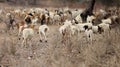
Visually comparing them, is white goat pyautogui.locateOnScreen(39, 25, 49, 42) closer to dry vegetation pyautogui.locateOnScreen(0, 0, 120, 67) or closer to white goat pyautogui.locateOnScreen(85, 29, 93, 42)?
dry vegetation pyautogui.locateOnScreen(0, 0, 120, 67)

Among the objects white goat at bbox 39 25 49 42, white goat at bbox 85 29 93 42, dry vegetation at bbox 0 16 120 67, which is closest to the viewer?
dry vegetation at bbox 0 16 120 67

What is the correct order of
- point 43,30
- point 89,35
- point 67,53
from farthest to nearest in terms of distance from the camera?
point 43,30 → point 89,35 → point 67,53

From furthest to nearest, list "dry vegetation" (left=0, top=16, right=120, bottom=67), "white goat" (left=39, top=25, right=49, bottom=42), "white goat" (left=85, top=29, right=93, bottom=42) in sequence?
"white goat" (left=39, top=25, right=49, bottom=42) < "white goat" (left=85, top=29, right=93, bottom=42) < "dry vegetation" (left=0, top=16, right=120, bottom=67)

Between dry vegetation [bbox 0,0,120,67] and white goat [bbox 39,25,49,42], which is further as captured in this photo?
white goat [bbox 39,25,49,42]

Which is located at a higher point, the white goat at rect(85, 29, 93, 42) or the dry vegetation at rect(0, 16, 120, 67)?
the white goat at rect(85, 29, 93, 42)

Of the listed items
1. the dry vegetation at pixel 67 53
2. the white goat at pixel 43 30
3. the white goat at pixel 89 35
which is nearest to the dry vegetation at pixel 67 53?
the dry vegetation at pixel 67 53

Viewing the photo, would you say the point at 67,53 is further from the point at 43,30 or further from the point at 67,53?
the point at 43,30

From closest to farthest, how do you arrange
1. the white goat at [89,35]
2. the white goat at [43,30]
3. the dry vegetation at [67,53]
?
the dry vegetation at [67,53]
the white goat at [89,35]
the white goat at [43,30]

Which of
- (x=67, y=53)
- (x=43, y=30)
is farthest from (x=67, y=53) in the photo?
(x=43, y=30)

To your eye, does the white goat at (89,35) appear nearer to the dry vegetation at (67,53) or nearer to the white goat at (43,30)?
the dry vegetation at (67,53)

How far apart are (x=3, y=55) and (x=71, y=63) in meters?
3.16

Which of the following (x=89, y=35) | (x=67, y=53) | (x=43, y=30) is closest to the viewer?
(x=67, y=53)

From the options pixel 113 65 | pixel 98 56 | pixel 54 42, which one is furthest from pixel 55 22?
pixel 113 65

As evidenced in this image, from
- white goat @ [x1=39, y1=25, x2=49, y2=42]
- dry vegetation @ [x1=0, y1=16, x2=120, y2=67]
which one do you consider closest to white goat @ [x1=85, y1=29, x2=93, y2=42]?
dry vegetation @ [x1=0, y1=16, x2=120, y2=67]
